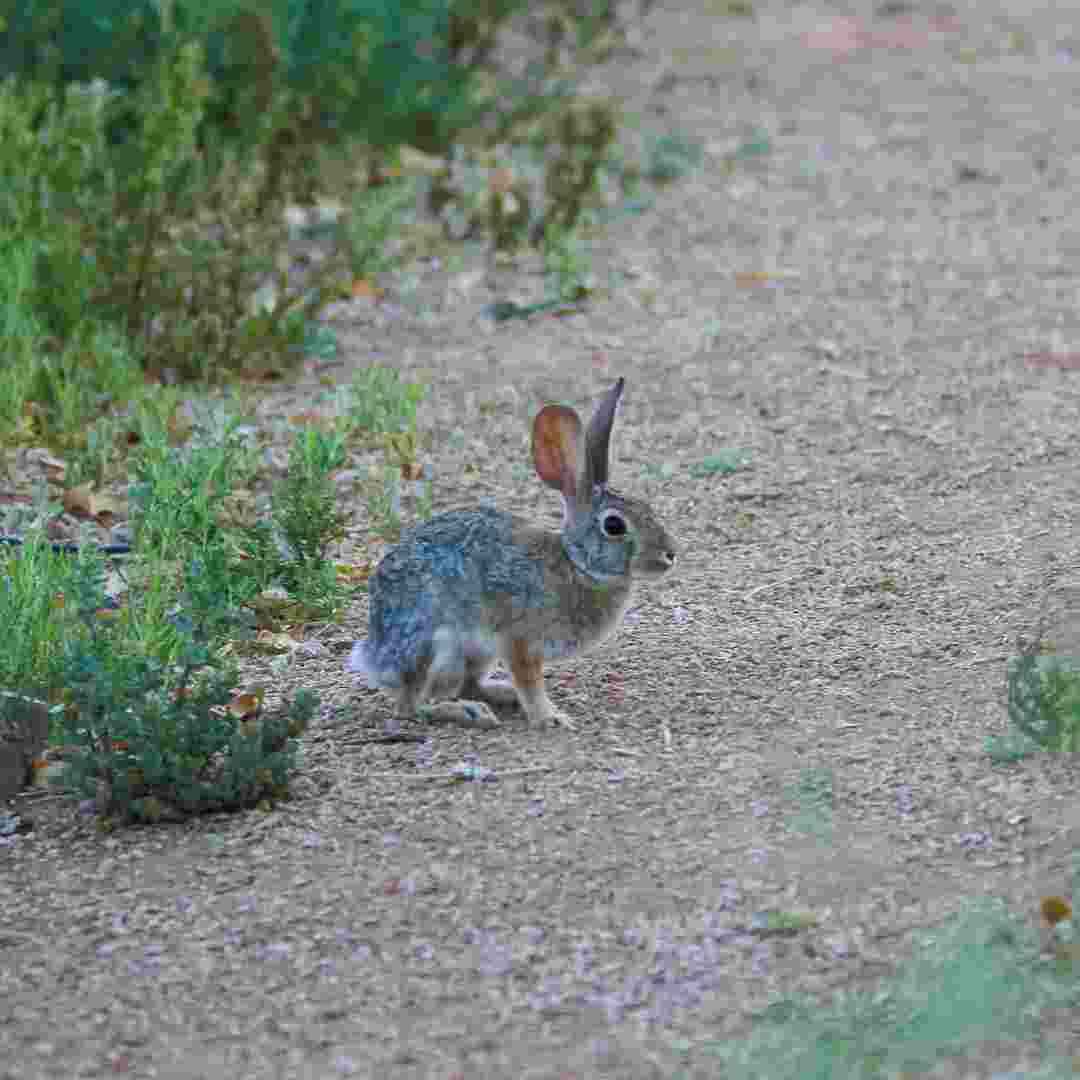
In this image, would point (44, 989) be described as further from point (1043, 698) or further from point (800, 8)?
point (800, 8)

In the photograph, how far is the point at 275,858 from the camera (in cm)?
422

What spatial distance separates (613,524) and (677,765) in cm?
64

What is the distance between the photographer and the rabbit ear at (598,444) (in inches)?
188

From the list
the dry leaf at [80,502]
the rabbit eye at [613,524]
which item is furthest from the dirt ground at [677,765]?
the dry leaf at [80,502]

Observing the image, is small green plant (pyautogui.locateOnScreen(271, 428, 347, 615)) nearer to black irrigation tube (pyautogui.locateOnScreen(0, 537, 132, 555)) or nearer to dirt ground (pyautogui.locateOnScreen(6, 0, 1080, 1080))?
dirt ground (pyautogui.locateOnScreen(6, 0, 1080, 1080))

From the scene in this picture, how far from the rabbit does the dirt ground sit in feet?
0.57

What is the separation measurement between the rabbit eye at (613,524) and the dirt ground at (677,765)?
440 mm

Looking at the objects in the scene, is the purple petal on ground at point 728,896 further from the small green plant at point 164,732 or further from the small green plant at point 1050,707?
the small green plant at point 164,732

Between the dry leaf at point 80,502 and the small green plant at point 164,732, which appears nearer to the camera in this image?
the small green plant at point 164,732

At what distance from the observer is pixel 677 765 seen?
4.48m

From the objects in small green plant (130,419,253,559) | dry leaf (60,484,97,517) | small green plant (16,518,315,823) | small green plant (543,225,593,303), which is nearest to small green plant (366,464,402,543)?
small green plant (130,419,253,559)

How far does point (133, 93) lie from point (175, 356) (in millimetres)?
2638

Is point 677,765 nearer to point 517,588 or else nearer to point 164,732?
point 517,588

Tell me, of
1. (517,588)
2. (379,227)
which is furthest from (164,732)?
(379,227)
